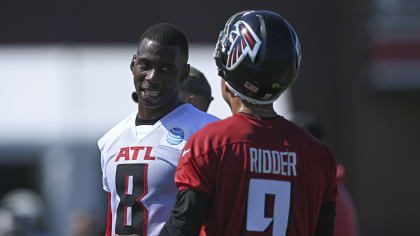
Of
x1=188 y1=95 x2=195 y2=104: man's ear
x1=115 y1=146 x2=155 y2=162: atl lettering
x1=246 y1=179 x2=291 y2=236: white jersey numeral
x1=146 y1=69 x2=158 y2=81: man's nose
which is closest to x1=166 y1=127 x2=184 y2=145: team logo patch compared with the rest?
x1=115 y1=146 x2=155 y2=162: atl lettering

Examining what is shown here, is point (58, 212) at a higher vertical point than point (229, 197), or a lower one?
lower

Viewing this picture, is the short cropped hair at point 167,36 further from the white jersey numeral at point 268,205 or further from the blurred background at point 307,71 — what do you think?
the blurred background at point 307,71

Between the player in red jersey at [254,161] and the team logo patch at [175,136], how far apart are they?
38 centimetres

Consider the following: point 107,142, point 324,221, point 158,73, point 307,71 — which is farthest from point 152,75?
point 307,71

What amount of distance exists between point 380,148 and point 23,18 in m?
9.14

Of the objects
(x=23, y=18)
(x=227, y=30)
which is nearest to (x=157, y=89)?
(x=227, y=30)

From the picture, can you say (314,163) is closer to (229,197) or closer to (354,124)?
(229,197)

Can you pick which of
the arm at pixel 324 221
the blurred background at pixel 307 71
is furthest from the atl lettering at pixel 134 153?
the blurred background at pixel 307 71

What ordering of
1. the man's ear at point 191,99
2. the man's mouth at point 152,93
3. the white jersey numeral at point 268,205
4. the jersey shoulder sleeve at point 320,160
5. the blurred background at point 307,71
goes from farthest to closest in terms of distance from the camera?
the blurred background at point 307,71, the man's ear at point 191,99, the man's mouth at point 152,93, the jersey shoulder sleeve at point 320,160, the white jersey numeral at point 268,205

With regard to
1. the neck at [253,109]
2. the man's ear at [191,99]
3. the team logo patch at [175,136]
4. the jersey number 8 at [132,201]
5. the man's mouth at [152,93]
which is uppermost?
the neck at [253,109]

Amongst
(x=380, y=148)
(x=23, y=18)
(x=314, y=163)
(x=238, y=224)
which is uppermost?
(x=314, y=163)

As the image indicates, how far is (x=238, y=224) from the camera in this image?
327 cm

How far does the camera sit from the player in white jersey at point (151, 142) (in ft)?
12.1

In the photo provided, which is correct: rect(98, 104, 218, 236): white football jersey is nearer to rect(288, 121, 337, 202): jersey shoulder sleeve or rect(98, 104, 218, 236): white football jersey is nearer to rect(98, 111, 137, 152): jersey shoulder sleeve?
rect(98, 111, 137, 152): jersey shoulder sleeve
